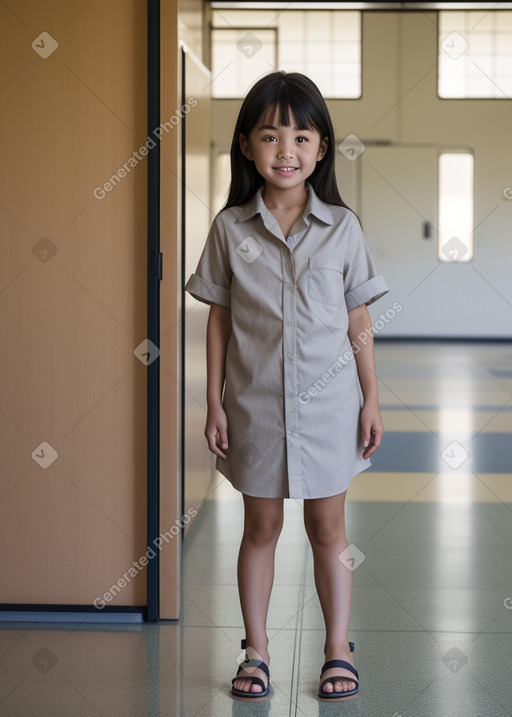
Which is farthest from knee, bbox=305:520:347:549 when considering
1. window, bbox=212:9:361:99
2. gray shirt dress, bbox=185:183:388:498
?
window, bbox=212:9:361:99

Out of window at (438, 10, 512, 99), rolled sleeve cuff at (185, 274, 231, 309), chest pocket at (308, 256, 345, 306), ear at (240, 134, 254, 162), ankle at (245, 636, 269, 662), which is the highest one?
window at (438, 10, 512, 99)

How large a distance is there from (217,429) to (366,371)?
12.9 inches

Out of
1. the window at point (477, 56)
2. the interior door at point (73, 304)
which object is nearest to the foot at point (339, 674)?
the interior door at point (73, 304)

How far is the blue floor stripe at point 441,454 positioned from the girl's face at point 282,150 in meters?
2.86

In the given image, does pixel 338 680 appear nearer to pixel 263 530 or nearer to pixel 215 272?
pixel 263 530

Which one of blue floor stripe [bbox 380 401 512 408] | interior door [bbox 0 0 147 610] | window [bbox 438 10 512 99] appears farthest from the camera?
window [bbox 438 10 512 99]

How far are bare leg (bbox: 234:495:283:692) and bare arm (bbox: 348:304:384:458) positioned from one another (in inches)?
9.3

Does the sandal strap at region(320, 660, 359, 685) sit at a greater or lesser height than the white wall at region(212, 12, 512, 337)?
lesser

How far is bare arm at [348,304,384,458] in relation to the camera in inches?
80.3

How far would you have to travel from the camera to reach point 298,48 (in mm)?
11500

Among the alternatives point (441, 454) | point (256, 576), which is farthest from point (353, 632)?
point (441, 454)

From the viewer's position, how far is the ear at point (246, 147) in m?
1.98

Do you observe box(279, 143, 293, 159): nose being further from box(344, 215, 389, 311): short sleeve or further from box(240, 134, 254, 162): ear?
box(344, 215, 389, 311): short sleeve

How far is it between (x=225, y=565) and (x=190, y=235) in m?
1.10
